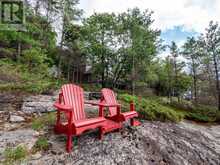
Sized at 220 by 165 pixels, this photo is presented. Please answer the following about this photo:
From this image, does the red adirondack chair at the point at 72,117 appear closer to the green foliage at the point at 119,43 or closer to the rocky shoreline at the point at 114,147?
the rocky shoreline at the point at 114,147

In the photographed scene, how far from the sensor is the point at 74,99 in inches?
103

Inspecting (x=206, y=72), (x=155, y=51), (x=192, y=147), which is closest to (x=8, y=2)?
(x=192, y=147)

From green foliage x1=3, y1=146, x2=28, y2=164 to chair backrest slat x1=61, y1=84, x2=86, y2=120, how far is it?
2.59ft

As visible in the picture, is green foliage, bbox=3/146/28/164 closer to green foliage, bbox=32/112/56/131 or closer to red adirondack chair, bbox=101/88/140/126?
green foliage, bbox=32/112/56/131

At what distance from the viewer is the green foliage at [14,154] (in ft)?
5.69

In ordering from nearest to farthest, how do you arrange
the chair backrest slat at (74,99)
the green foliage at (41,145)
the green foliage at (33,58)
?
1. the green foliage at (41,145)
2. the chair backrest slat at (74,99)
3. the green foliage at (33,58)

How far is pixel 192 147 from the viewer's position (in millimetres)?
2764

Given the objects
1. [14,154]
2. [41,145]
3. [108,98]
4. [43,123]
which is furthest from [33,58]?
[14,154]

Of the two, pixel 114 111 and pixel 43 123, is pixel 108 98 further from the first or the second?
pixel 43 123

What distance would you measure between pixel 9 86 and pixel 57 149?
3.61 m

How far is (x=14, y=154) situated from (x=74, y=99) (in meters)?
1.09

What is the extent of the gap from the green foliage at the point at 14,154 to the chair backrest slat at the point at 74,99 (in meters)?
0.79

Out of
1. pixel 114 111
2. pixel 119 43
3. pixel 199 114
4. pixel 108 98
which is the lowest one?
pixel 199 114

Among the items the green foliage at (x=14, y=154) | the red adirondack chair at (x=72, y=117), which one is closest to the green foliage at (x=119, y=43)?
the red adirondack chair at (x=72, y=117)
